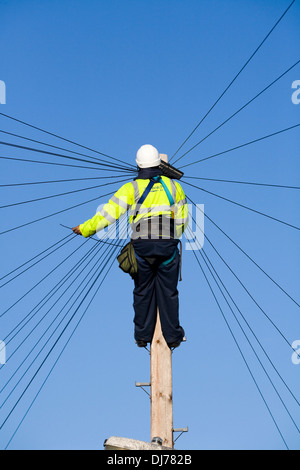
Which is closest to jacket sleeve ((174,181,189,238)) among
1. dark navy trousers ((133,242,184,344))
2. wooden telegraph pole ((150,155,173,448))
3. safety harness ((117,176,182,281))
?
safety harness ((117,176,182,281))

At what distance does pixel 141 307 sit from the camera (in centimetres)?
768

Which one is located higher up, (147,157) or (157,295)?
(147,157)

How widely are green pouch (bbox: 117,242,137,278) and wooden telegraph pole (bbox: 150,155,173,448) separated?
611 millimetres

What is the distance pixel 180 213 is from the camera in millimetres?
7730

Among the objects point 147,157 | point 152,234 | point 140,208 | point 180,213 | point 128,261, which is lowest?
point 128,261

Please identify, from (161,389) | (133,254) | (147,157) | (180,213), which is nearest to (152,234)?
(133,254)

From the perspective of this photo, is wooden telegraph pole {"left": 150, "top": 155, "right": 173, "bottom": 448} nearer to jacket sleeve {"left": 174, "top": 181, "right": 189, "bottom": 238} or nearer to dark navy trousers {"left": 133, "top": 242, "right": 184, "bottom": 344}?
dark navy trousers {"left": 133, "top": 242, "right": 184, "bottom": 344}

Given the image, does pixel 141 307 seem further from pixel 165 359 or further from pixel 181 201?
pixel 181 201

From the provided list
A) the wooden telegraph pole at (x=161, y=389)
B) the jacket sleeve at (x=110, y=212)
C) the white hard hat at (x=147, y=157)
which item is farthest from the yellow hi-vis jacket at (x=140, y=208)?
the wooden telegraph pole at (x=161, y=389)

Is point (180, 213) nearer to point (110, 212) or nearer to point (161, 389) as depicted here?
point (110, 212)

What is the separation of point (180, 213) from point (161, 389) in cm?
182

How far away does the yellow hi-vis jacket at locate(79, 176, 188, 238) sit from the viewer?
295 inches
